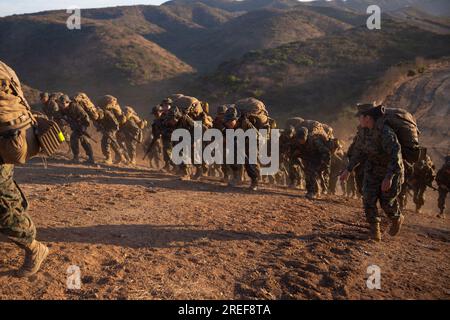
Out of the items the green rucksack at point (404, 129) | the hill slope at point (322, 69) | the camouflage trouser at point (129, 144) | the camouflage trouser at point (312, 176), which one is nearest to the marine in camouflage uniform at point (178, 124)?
the camouflage trouser at point (312, 176)

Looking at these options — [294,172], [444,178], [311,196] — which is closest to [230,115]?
[311,196]

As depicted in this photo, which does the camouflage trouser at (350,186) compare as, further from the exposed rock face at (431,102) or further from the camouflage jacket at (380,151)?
the camouflage jacket at (380,151)

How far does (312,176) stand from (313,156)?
22.4 inches

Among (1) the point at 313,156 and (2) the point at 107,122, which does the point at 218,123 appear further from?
(2) the point at 107,122

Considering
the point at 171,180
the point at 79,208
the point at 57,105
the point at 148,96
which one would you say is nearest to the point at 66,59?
the point at 148,96

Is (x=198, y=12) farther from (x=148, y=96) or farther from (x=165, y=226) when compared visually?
(x=165, y=226)

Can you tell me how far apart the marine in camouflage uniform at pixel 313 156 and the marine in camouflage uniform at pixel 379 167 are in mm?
3084

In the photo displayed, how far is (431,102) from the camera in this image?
24516mm

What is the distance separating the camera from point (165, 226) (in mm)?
6133

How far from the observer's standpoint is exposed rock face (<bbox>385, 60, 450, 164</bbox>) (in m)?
20.4

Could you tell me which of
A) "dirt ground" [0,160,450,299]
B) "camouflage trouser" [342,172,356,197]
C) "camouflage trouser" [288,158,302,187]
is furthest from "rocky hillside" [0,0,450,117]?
"dirt ground" [0,160,450,299]

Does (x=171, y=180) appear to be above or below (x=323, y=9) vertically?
below

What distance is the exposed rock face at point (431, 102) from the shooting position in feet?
67.0
